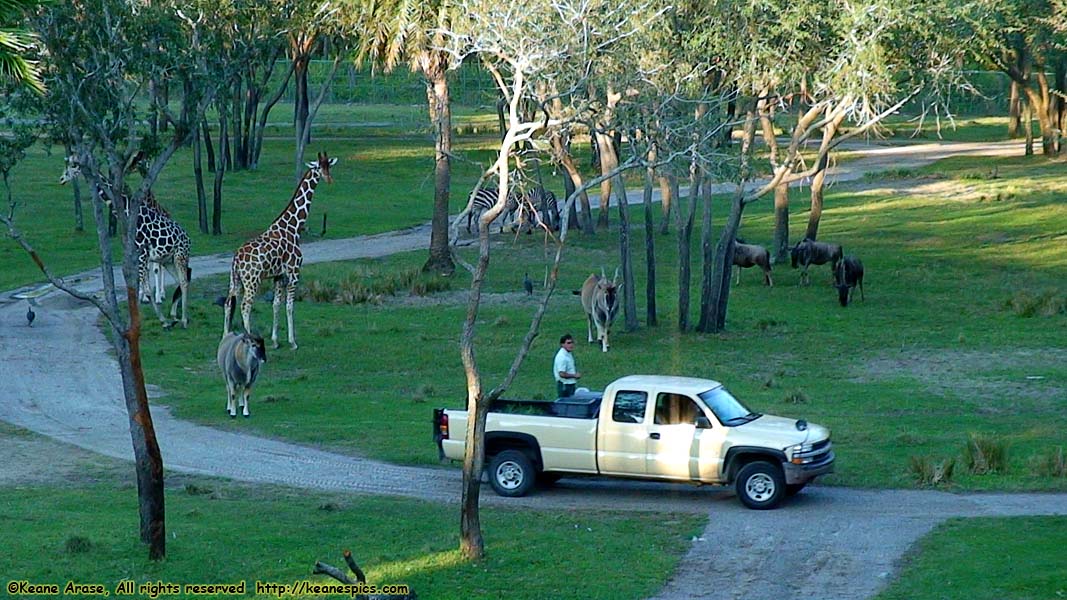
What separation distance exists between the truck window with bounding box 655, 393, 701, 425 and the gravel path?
108 centimetres

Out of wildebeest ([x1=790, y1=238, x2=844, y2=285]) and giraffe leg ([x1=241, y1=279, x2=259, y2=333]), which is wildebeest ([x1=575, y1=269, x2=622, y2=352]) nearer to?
giraffe leg ([x1=241, y1=279, x2=259, y2=333])

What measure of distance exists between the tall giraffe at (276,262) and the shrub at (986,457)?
15.7 metres

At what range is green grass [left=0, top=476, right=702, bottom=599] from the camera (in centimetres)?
1375

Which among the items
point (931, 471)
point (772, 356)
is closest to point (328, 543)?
point (931, 471)

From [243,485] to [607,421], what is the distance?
501 cm

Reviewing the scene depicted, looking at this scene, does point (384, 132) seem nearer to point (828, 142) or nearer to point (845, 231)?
point (845, 231)

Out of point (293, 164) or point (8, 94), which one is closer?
point (8, 94)

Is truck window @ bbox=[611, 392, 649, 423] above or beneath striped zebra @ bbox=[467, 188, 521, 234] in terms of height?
beneath

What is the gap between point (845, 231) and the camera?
49719mm

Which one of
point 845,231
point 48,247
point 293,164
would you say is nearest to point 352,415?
point 48,247

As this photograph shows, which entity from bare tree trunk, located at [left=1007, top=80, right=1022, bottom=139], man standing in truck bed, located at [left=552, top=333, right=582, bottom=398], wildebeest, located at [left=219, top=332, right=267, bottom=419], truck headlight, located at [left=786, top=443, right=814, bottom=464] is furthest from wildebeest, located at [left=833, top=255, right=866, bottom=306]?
bare tree trunk, located at [left=1007, top=80, right=1022, bottom=139]

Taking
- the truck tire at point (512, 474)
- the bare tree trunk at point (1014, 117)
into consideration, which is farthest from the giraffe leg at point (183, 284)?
the bare tree trunk at point (1014, 117)

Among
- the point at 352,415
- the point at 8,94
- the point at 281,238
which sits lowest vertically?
the point at 352,415

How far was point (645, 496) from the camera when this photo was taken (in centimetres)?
1856
